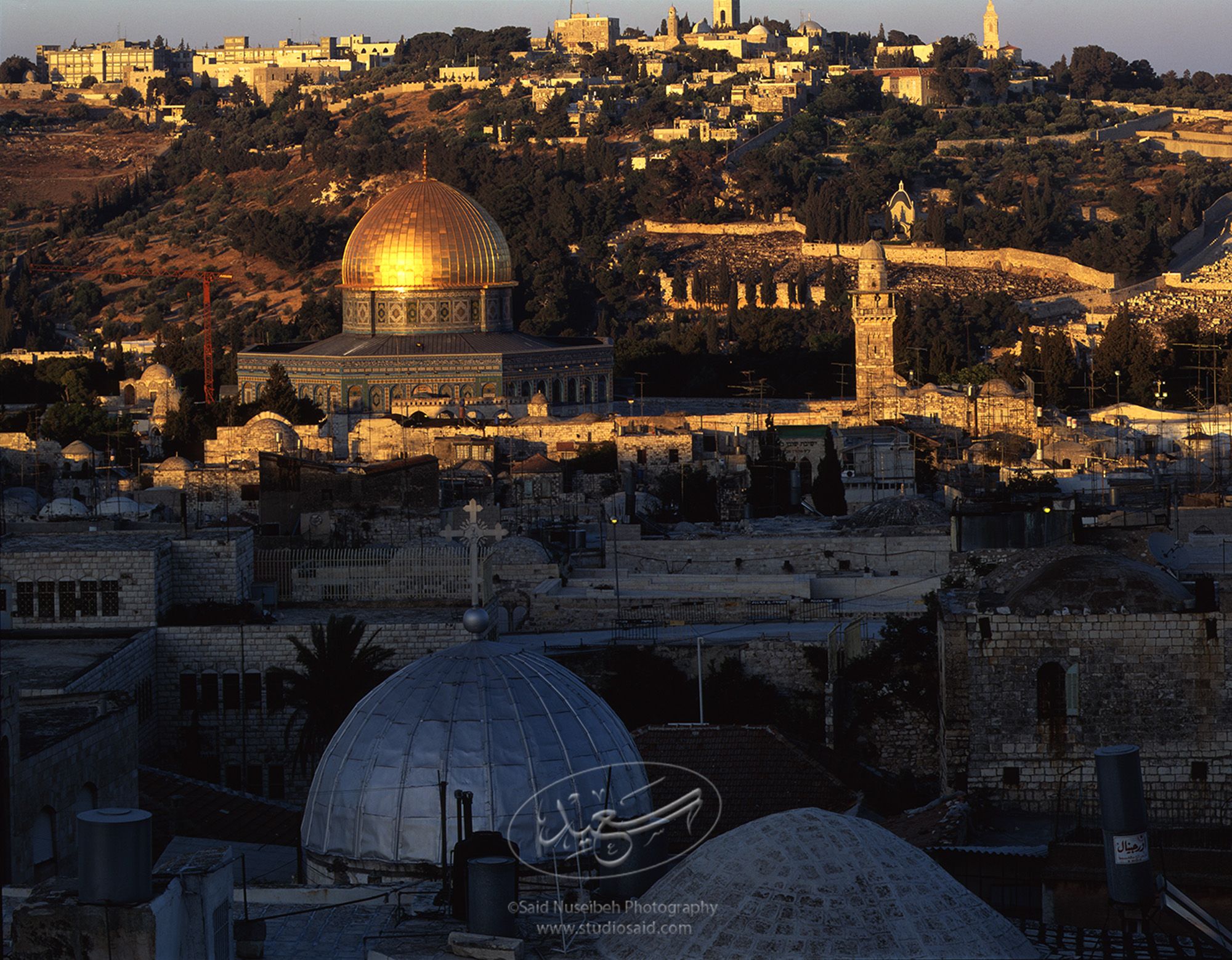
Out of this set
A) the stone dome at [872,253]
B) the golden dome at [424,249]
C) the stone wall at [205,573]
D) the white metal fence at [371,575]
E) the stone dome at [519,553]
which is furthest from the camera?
the stone dome at [872,253]

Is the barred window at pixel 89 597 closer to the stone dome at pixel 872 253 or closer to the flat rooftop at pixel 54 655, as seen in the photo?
the flat rooftop at pixel 54 655

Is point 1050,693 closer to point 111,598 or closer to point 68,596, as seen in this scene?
point 111,598

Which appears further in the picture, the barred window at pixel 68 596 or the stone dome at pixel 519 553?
the stone dome at pixel 519 553

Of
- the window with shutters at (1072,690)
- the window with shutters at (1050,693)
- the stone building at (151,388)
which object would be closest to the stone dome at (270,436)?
the stone building at (151,388)

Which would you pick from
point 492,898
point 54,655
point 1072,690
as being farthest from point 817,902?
point 54,655

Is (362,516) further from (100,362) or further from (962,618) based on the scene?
(100,362)

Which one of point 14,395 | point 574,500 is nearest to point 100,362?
point 14,395

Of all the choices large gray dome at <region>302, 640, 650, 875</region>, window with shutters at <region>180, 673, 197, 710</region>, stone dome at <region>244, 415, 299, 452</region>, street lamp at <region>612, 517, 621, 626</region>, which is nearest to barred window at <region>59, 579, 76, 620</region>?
window with shutters at <region>180, 673, 197, 710</region>
